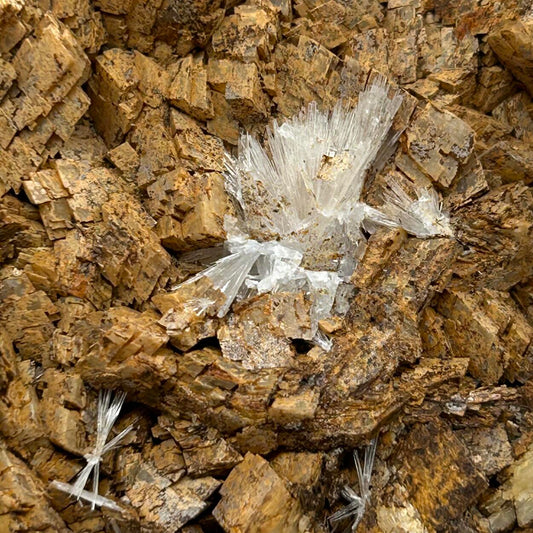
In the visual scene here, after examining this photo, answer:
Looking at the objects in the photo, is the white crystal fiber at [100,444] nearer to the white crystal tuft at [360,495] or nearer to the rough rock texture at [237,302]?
the rough rock texture at [237,302]

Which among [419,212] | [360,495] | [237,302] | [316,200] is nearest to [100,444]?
[237,302]

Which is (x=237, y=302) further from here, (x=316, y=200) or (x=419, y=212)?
(x=419, y=212)

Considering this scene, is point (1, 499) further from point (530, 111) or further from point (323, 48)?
point (530, 111)

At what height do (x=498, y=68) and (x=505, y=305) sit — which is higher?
(x=498, y=68)

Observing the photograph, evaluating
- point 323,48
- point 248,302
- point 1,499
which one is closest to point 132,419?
point 1,499

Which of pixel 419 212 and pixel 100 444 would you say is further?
pixel 419 212
